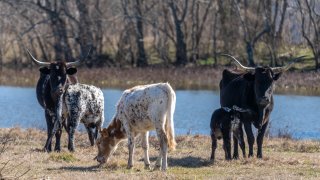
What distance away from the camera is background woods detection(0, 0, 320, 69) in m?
53.2

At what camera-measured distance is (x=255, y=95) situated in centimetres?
1714

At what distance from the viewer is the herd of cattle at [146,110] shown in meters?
14.4

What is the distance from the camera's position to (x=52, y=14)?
5666 cm

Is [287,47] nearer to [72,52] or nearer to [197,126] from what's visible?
[72,52]

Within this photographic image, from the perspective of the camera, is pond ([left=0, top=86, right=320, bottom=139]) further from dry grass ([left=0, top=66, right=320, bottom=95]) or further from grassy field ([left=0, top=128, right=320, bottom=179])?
grassy field ([left=0, top=128, right=320, bottom=179])

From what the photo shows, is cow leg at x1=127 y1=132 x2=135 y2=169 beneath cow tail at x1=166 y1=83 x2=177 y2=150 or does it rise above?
beneath

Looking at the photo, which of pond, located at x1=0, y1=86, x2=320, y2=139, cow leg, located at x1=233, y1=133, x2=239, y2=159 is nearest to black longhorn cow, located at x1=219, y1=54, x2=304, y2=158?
cow leg, located at x1=233, y1=133, x2=239, y2=159

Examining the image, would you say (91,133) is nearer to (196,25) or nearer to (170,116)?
(170,116)

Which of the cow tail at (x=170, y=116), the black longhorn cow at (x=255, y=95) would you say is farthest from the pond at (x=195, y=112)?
the cow tail at (x=170, y=116)

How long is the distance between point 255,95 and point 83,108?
386 cm

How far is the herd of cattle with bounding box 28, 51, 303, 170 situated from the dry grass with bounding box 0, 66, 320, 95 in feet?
73.7

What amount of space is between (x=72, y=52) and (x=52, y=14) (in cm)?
318

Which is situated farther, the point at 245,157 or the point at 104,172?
the point at 245,157

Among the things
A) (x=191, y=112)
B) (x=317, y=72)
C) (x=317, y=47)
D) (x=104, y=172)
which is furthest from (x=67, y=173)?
(x=317, y=47)
